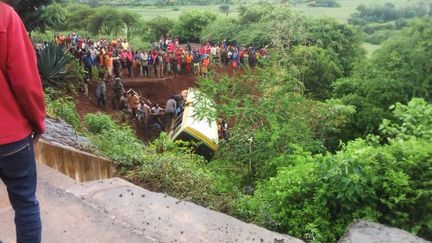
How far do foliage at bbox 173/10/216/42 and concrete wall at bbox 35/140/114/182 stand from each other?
31201mm

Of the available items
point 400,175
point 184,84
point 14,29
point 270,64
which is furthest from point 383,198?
point 184,84

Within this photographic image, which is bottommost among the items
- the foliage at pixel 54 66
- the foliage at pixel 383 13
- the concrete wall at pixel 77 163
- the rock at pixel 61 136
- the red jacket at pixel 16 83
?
Answer: the foliage at pixel 383 13

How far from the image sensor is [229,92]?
710 cm

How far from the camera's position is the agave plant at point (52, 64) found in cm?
1155

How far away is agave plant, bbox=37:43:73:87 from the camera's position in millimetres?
11555

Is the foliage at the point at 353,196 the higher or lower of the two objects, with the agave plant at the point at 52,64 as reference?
higher

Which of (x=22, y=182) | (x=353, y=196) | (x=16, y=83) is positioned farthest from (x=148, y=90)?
(x=16, y=83)

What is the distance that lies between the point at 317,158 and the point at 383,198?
654 mm

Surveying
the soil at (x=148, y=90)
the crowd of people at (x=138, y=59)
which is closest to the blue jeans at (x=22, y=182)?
the soil at (x=148, y=90)

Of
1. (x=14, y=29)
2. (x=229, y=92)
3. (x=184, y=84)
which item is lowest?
(x=184, y=84)

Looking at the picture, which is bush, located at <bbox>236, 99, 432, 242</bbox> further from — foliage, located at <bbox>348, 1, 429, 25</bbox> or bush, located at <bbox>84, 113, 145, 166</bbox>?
foliage, located at <bbox>348, 1, 429, 25</bbox>

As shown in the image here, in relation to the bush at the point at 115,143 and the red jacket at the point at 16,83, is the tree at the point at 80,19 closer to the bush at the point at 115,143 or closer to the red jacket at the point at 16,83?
the bush at the point at 115,143

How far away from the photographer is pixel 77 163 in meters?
4.56

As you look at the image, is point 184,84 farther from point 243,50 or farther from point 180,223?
point 180,223
